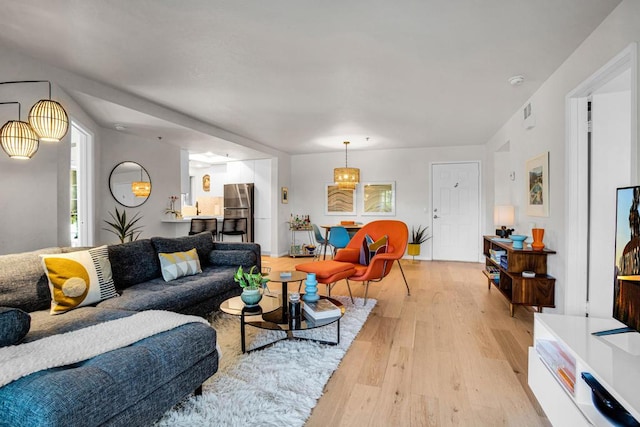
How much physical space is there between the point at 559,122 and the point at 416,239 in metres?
3.93

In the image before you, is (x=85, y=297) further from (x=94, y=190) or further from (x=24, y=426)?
(x=94, y=190)

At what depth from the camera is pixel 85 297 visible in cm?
223

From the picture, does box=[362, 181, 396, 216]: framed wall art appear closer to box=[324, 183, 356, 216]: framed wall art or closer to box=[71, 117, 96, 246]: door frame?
box=[324, 183, 356, 216]: framed wall art

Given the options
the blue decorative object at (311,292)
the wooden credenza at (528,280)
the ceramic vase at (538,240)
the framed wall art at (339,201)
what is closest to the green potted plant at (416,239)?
the framed wall art at (339,201)

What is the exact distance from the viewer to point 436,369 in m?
2.20

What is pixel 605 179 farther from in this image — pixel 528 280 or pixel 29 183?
pixel 29 183

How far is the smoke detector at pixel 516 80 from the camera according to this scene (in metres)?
3.11

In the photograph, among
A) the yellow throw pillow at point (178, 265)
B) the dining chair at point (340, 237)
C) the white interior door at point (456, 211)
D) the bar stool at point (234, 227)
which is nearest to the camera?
the yellow throw pillow at point (178, 265)

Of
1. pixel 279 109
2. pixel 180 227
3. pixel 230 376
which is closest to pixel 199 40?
pixel 279 109

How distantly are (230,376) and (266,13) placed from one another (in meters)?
2.37

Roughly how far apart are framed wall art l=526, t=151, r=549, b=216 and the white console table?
1.78 meters

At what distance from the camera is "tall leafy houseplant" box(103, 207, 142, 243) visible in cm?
434

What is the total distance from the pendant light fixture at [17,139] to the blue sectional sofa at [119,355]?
757 mm

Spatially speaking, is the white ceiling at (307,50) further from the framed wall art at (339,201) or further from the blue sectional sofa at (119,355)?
the framed wall art at (339,201)
